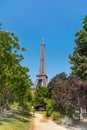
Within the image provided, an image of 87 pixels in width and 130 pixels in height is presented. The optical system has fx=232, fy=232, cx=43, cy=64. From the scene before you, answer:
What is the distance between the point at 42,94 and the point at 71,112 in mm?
35273

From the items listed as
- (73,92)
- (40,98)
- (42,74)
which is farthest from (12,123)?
(42,74)

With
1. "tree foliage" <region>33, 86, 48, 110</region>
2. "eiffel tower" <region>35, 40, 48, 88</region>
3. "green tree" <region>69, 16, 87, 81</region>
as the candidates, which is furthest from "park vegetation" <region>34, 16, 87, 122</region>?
"eiffel tower" <region>35, 40, 48, 88</region>

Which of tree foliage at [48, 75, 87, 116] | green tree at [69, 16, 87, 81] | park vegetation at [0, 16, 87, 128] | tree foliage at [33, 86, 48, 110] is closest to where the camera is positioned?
park vegetation at [0, 16, 87, 128]

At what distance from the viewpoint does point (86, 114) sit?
34.3m

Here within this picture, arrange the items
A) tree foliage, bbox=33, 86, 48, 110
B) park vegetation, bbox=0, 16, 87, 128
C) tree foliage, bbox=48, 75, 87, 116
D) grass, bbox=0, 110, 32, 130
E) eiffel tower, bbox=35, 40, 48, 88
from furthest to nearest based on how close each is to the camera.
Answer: eiffel tower, bbox=35, 40, 48, 88 → tree foliage, bbox=33, 86, 48, 110 → tree foliage, bbox=48, 75, 87, 116 → park vegetation, bbox=0, 16, 87, 128 → grass, bbox=0, 110, 32, 130

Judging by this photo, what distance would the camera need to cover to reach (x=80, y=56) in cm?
2366

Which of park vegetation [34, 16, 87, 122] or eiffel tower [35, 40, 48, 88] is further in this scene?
eiffel tower [35, 40, 48, 88]

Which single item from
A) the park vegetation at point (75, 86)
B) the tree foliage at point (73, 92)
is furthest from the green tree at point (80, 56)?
the tree foliage at point (73, 92)

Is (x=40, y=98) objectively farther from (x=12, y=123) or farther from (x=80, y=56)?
(x=12, y=123)

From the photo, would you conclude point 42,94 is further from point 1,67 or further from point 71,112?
point 1,67

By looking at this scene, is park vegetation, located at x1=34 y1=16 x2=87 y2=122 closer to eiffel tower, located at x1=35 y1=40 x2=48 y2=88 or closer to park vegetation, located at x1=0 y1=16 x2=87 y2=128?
park vegetation, located at x1=0 y1=16 x2=87 y2=128

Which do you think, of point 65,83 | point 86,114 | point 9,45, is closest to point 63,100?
point 65,83

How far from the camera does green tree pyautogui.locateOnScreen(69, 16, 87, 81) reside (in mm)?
22645

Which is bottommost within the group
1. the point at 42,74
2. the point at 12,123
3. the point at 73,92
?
the point at 12,123
